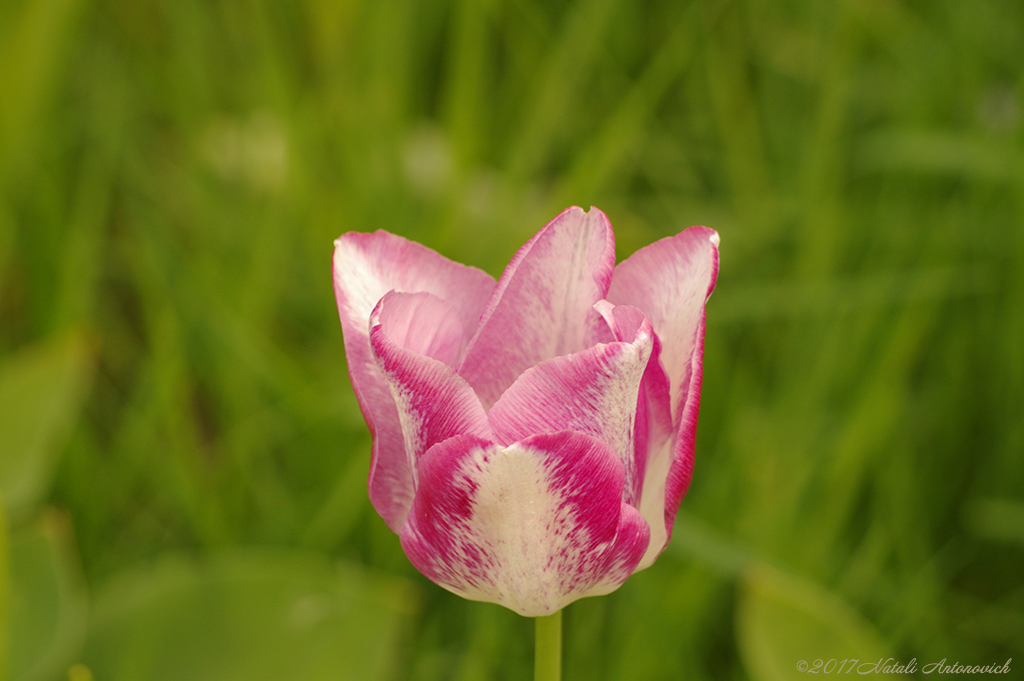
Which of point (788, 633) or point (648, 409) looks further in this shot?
point (788, 633)

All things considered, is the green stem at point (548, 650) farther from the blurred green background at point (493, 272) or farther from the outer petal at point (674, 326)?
the blurred green background at point (493, 272)

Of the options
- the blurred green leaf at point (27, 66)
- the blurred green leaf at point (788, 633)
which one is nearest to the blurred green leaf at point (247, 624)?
the blurred green leaf at point (788, 633)

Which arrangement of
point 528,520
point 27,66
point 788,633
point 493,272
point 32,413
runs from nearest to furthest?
point 528,520, point 788,633, point 32,413, point 493,272, point 27,66

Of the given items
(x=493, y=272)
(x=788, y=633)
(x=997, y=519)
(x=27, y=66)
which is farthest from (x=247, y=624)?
(x=27, y=66)

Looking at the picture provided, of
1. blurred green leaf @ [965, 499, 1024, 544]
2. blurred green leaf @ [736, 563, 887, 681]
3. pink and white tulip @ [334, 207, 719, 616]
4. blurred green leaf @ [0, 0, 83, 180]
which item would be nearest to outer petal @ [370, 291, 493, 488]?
pink and white tulip @ [334, 207, 719, 616]

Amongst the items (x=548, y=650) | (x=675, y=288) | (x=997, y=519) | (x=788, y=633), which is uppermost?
(x=675, y=288)

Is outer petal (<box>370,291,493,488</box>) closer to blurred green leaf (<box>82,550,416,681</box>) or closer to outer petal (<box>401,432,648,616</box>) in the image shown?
outer petal (<box>401,432,648,616</box>)

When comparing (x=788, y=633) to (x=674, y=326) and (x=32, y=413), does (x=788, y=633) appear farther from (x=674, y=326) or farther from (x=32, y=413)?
(x=32, y=413)

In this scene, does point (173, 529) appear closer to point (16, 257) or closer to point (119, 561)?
point (119, 561)
